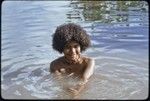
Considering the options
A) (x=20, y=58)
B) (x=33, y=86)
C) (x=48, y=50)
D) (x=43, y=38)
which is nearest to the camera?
(x=33, y=86)

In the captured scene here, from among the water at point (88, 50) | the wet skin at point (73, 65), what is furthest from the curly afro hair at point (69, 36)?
the water at point (88, 50)

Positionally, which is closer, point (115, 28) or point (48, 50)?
point (48, 50)

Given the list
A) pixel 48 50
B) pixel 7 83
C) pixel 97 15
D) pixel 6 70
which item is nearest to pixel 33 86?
pixel 7 83

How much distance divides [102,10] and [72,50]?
16.6 feet

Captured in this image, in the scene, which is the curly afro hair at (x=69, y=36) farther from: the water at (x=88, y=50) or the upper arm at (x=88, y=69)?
the water at (x=88, y=50)

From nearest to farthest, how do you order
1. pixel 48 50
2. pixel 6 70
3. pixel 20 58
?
1. pixel 6 70
2. pixel 20 58
3. pixel 48 50

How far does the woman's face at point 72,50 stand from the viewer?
5398 mm

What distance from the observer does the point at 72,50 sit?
5.38 meters

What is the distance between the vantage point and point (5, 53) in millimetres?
7188

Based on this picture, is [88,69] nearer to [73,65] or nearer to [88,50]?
[73,65]

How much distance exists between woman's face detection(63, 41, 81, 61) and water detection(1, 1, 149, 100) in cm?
38

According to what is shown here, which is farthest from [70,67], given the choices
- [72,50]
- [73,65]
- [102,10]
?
[102,10]

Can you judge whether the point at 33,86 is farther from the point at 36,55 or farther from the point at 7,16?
the point at 7,16

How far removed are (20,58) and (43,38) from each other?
1.29 m
